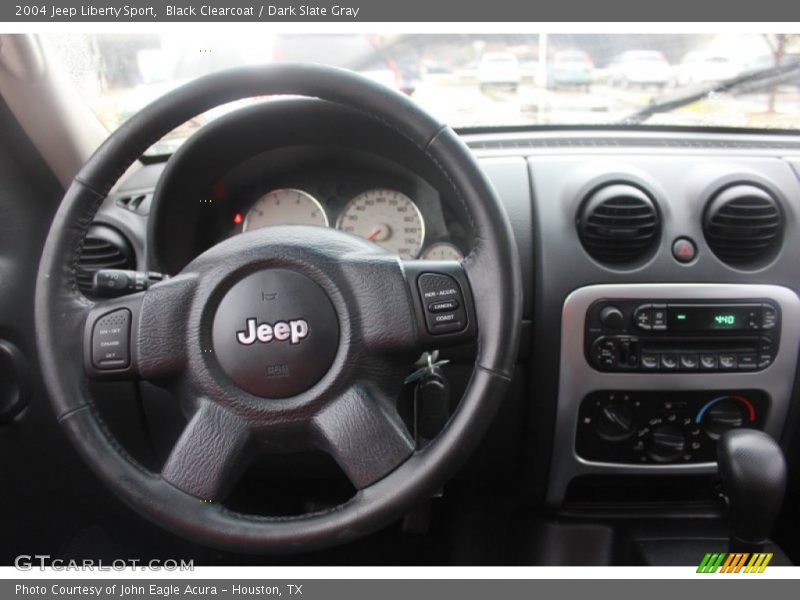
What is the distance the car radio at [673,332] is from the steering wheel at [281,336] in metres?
0.51

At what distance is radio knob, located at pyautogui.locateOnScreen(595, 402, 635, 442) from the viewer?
1.52 meters

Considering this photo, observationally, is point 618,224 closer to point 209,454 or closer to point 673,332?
point 673,332

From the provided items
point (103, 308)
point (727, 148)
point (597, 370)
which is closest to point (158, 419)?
point (103, 308)

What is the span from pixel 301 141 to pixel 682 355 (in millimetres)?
947

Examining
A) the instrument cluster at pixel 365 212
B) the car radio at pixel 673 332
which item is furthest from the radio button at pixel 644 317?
the instrument cluster at pixel 365 212

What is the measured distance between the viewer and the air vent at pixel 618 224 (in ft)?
4.75

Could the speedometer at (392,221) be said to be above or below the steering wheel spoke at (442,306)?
above

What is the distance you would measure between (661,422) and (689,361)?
0.54ft

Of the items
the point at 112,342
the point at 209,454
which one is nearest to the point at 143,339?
the point at 112,342

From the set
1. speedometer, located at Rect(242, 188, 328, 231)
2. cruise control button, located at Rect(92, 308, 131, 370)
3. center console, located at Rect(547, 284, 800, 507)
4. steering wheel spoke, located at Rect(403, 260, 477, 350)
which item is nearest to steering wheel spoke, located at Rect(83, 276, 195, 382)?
cruise control button, located at Rect(92, 308, 131, 370)

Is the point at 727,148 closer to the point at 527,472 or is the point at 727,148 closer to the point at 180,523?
the point at 527,472

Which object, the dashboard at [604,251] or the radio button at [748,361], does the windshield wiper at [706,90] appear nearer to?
the dashboard at [604,251]

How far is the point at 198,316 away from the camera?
3.51 ft

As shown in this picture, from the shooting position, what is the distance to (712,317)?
1.45 meters
